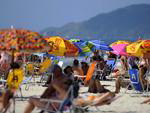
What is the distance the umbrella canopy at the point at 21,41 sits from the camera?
8.30m

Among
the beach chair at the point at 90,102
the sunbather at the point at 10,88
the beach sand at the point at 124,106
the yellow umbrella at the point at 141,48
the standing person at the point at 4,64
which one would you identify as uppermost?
the yellow umbrella at the point at 141,48

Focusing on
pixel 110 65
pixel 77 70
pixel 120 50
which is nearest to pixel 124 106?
pixel 77 70

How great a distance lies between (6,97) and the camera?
756cm

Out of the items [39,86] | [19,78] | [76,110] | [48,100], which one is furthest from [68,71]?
[39,86]

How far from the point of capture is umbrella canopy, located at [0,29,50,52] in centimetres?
830

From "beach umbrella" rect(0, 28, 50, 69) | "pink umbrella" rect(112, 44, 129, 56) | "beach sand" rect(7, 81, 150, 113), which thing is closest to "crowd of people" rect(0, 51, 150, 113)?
"beach sand" rect(7, 81, 150, 113)

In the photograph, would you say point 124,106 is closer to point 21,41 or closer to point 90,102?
point 90,102

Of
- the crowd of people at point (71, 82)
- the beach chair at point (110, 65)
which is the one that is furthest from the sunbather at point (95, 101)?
the beach chair at point (110, 65)

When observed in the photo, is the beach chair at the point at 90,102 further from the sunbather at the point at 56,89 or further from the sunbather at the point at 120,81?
the sunbather at the point at 120,81

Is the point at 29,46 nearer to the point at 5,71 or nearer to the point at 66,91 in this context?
the point at 66,91

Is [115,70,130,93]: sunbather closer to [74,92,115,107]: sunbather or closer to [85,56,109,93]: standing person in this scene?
[85,56,109,93]: standing person

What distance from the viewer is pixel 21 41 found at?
8.34 m

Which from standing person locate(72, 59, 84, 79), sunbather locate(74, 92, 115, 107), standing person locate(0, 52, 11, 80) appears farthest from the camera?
standing person locate(72, 59, 84, 79)

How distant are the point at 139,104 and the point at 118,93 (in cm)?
201
